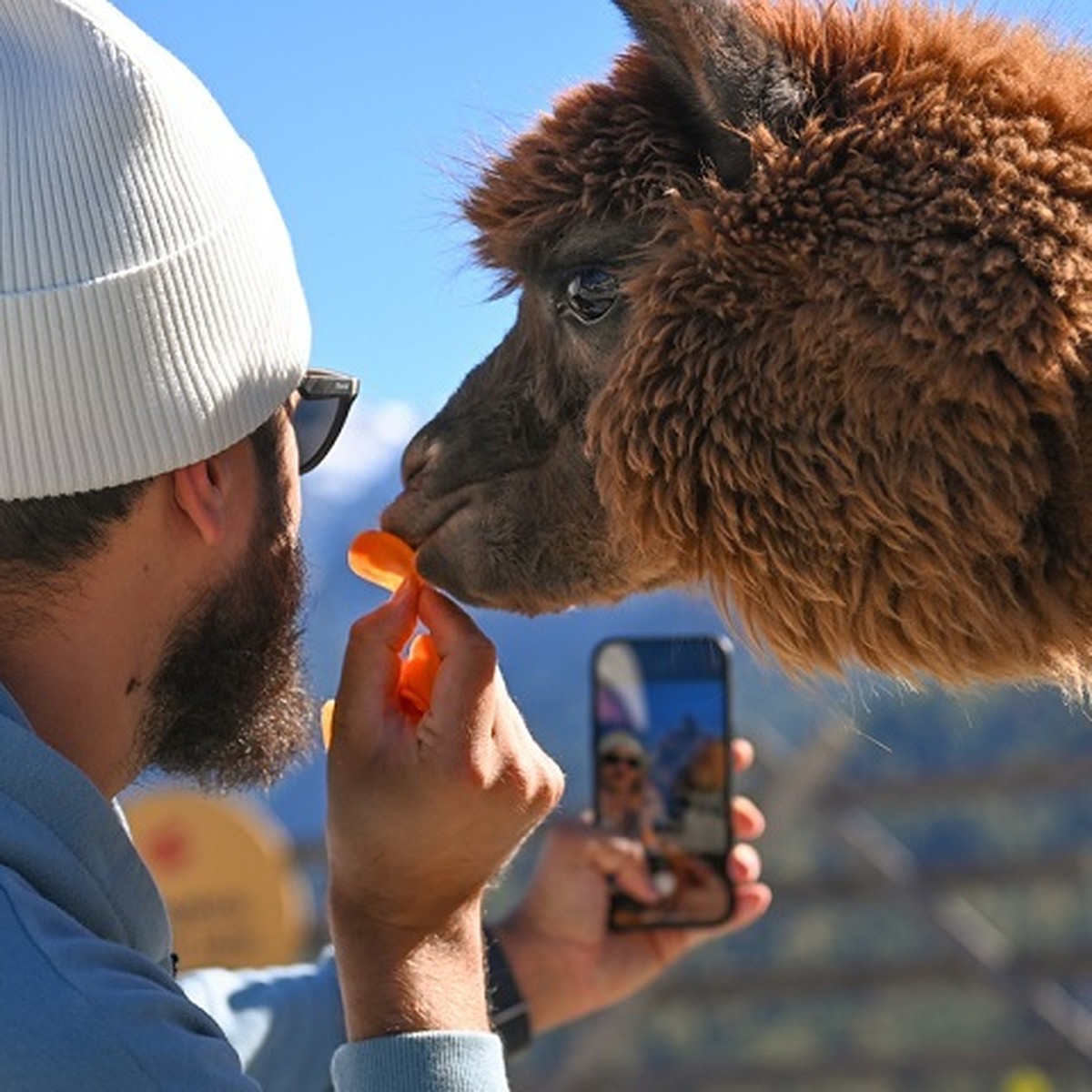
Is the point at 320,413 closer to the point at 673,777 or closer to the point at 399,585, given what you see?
the point at 399,585

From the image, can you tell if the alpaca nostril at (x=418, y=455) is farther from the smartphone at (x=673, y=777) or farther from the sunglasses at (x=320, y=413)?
the smartphone at (x=673, y=777)

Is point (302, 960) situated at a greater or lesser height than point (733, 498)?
lesser

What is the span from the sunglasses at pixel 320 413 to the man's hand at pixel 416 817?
1.01 ft

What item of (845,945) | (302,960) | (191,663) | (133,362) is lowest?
(302,960)

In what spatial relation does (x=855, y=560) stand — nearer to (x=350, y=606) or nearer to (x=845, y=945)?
(x=845, y=945)

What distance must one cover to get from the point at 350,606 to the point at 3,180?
11.0 metres

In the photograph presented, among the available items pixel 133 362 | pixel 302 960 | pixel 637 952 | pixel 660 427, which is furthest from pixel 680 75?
pixel 302 960

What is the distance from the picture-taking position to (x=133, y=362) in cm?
184

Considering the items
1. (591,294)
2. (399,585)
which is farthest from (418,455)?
(591,294)

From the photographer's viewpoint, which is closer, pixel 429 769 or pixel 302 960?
pixel 429 769

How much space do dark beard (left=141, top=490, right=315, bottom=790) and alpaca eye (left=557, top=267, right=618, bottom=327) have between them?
51 centimetres

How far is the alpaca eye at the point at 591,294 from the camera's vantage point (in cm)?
233

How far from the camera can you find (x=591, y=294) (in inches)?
92.5

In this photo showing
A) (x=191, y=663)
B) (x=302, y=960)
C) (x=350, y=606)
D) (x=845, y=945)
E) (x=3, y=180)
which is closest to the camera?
(x=3, y=180)
